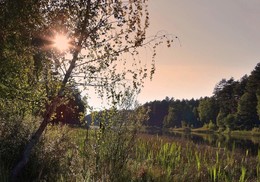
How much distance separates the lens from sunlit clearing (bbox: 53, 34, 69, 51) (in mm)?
9406

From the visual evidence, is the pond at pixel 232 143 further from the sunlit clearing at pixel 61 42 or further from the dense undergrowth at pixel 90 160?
the sunlit clearing at pixel 61 42

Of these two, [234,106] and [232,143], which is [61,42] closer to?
[232,143]

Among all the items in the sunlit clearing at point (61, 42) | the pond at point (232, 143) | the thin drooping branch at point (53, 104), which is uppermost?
the sunlit clearing at point (61, 42)

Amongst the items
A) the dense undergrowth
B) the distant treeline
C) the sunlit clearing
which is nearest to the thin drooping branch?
the sunlit clearing

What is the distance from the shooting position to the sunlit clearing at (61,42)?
941 centimetres

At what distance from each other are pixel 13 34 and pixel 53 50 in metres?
1.22

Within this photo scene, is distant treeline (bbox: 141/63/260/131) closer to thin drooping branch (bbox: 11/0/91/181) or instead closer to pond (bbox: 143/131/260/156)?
pond (bbox: 143/131/260/156)

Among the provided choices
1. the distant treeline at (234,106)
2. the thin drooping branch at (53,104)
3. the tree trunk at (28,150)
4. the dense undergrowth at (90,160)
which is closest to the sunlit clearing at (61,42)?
the thin drooping branch at (53,104)

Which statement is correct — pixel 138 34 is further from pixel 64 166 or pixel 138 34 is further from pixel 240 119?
pixel 240 119

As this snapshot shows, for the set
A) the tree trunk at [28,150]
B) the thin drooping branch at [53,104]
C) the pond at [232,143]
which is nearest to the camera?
the tree trunk at [28,150]

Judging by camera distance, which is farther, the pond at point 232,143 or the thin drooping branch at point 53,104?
the pond at point 232,143

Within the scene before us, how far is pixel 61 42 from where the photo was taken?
9453 millimetres

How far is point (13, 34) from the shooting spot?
340 inches

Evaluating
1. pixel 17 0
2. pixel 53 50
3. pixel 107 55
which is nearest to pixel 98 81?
pixel 107 55
